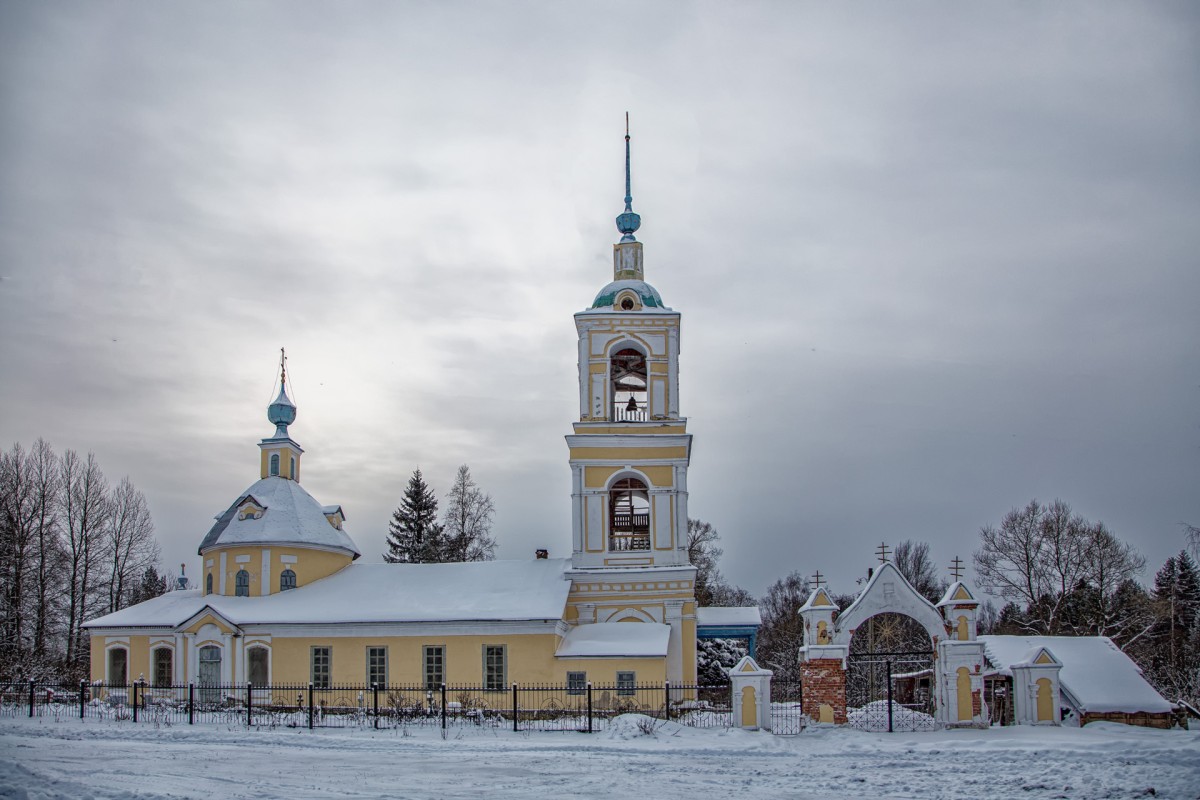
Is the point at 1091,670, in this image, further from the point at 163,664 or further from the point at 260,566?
the point at 163,664

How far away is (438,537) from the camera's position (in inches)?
2180

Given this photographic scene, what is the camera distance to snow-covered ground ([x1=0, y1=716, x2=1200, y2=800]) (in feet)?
48.6

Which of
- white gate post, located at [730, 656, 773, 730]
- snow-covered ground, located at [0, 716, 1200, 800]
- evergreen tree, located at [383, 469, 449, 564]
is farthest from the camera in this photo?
evergreen tree, located at [383, 469, 449, 564]

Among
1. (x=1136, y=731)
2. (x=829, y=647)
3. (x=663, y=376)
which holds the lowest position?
(x=1136, y=731)

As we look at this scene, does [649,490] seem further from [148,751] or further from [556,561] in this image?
[148,751]

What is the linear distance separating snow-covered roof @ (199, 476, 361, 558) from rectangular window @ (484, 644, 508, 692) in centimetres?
731

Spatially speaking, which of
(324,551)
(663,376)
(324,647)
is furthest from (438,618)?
(663,376)

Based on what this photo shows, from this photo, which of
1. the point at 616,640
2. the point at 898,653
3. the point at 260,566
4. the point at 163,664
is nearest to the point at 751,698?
the point at 898,653

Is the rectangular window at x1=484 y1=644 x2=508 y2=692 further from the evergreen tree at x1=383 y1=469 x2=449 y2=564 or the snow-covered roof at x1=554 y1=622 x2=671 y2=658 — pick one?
the evergreen tree at x1=383 y1=469 x2=449 y2=564

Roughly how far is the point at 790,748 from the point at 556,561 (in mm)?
14527

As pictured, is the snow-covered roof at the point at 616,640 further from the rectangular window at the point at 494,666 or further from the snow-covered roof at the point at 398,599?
the rectangular window at the point at 494,666

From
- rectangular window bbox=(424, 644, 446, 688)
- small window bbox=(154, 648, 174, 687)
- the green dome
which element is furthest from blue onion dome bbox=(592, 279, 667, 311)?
small window bbox=(154, 648, 174, 687)

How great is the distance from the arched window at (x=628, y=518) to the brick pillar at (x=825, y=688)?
9.41 meters

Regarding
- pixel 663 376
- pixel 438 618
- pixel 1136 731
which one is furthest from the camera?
pixel 663 376
